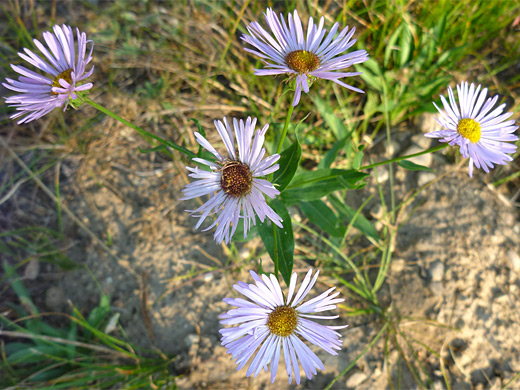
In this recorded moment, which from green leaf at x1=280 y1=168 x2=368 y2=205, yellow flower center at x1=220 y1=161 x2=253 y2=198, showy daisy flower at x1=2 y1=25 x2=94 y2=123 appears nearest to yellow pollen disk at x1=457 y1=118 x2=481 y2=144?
Result: green leaf at x1=280 y1=168 x2=368 y2=205

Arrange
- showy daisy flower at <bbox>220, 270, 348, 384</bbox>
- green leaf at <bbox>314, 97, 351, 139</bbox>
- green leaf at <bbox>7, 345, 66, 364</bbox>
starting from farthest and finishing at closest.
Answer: green leaf at <bbox>314, 97, 351, 139</bbox>, green leaf at <bbox>7, 345, 66, 364</bbox>, showy daisy flower at <bbox>220, 270, 348, 384</bbox>

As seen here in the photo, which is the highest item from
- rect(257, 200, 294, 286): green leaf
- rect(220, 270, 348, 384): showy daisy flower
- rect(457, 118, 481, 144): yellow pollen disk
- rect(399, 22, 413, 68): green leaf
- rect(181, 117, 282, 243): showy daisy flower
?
rect(399, 22, 413, 68): green leaf

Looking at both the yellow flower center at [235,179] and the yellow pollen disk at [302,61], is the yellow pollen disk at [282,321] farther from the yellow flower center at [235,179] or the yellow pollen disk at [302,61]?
the yellow pollen disk at [302,61]

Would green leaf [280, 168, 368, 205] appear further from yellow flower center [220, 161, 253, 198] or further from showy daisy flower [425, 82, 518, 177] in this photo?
showy daisy flower [425, 82, 518, 177]

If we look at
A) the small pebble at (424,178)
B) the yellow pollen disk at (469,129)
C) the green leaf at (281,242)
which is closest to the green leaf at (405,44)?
the small pebble at (424,178)

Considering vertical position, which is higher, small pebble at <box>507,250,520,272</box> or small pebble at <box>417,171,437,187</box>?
small pebble at <box>417,171,437,187</box>

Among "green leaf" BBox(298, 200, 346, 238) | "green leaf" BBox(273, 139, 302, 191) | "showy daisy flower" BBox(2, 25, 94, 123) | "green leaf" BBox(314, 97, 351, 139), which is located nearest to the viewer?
"showy daisy flower" BBox(2, 25, 94, 123)

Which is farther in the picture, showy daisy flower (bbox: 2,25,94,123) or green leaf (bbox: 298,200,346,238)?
green leaf (bbox: 298,200,346,238)

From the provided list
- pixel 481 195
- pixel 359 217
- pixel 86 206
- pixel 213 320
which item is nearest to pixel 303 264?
pixel 359 217
